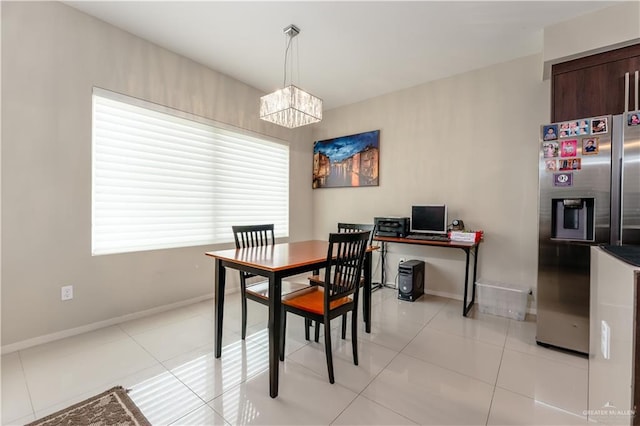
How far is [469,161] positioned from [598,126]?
1.30 m

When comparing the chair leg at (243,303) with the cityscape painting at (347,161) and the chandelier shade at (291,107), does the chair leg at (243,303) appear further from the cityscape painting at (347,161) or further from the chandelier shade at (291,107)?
the cityscape painting at (347,161)

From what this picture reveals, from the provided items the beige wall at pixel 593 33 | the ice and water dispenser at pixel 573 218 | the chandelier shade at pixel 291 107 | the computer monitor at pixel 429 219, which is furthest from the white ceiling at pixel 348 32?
the computer monitor at pixel 429 219

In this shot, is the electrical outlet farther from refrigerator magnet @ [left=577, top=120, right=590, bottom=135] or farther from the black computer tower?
refrigerator magnet @ [left=577, top=120, right=590, bottom=135]

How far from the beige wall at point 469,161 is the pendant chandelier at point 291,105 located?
1.82 metres

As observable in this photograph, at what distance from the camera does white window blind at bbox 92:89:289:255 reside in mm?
2578

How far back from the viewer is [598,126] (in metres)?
2.05

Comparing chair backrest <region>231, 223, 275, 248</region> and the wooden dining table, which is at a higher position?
chair backrest <region>231, 223, 275, 248</region>

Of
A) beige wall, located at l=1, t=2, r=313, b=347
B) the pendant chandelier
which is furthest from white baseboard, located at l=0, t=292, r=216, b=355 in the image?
the pendant chandelier

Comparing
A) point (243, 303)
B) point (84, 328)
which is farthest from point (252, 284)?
point (84, 328)

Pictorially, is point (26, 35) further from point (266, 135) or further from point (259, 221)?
point (259, 221)

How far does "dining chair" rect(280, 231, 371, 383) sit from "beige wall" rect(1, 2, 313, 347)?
1841mm

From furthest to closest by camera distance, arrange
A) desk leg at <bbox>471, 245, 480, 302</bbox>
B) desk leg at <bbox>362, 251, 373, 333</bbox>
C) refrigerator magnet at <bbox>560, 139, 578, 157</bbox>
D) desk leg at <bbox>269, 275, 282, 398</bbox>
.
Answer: desk leg at <bbox>471, 245, 480, 302</bbox>, desk leg at <bbox>362, 251, 373, 333</bbox>, refrigerator magnet at <bbox>560, 139, 578, 157</bbox>, desk leg at <bbox>269, 275, 282, 398</bbox>

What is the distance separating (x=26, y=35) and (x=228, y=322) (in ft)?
9.55

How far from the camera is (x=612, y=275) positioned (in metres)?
0.99
